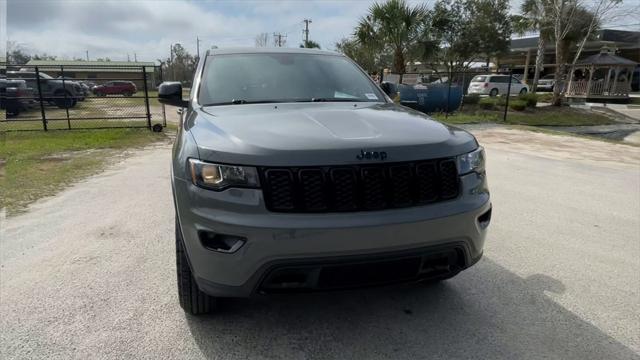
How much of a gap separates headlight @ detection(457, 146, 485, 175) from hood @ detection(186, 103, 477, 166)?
0.04 m

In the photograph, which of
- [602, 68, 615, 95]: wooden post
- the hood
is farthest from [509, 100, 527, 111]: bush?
the hood

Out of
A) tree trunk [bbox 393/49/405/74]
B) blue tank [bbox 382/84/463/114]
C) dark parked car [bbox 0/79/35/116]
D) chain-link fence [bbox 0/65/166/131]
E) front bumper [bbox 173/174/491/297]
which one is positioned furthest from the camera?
tree trunk [bbox 393/49/405/74]

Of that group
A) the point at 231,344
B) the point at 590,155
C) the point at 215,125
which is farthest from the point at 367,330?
the point at 590,155

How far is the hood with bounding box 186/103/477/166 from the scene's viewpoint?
84.4 inches

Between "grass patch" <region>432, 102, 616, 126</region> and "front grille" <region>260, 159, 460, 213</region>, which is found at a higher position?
"front grille" <region>260, 159, 460, 213</region>

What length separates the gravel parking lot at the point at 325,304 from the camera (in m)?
2.49

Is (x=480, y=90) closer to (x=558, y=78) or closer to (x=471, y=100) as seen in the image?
(x=558, y=78)

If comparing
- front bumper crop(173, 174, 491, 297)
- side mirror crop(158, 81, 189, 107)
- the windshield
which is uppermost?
the windshield

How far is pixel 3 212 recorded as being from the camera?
4.90 metres

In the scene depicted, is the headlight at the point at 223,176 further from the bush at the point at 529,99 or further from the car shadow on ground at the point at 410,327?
the bush at the point at 529,99

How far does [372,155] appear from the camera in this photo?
2199mm

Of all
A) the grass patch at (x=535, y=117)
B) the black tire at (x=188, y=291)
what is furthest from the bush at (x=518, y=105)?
the black tire at (x=188, y=291)

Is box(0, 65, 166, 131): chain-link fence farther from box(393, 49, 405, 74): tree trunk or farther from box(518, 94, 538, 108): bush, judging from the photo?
box(518, 94, 538, 108): bush

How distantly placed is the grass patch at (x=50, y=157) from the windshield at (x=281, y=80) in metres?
3.10
